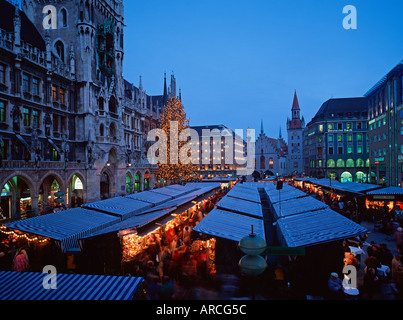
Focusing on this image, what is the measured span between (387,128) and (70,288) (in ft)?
179

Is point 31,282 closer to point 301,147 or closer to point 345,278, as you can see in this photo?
point 345,278

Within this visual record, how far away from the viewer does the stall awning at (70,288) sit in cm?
529

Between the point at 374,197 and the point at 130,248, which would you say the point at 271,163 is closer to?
the point at 374,197

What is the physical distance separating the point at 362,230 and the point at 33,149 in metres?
27.0

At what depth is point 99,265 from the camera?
10211mm

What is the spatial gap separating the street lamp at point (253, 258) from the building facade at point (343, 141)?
71086 millimetres

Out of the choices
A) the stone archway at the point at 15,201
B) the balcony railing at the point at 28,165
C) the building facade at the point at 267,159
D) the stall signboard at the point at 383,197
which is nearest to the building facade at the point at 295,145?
the building facade at the point at 267,159

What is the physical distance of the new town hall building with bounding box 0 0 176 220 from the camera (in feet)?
81.1

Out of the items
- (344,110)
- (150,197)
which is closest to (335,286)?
(150,197)

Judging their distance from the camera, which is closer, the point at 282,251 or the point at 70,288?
the point at 70,288

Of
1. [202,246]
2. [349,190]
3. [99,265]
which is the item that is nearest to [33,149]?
[99,265]

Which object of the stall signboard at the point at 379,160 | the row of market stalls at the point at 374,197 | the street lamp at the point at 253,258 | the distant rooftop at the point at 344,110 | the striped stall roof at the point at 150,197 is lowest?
the row of market stalls at the point at 374,197

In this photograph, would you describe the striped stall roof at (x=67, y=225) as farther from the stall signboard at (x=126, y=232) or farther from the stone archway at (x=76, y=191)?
the stone archway at (x=76, y=191)

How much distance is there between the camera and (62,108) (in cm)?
3177
